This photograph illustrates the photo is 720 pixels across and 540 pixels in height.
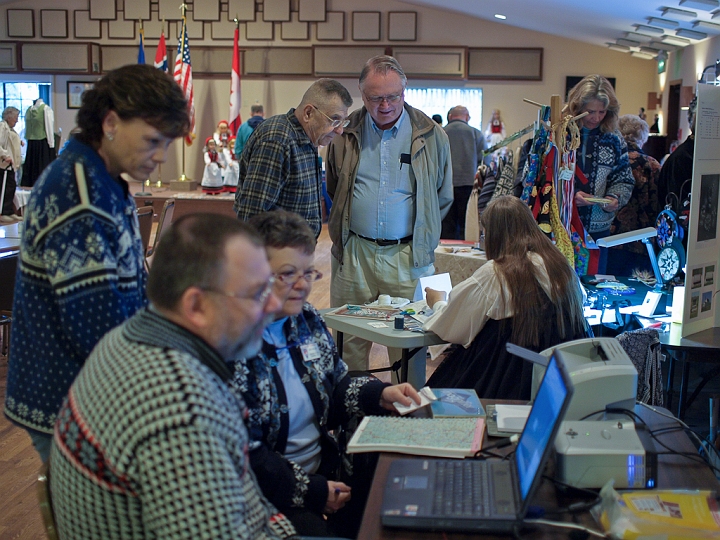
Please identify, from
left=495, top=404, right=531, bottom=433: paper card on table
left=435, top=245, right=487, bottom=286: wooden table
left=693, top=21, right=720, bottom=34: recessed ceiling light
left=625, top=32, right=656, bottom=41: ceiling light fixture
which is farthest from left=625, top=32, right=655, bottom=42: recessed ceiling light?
left=495, top=404, right=531, bottom=433: paper card on table

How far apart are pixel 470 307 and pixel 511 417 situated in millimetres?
988

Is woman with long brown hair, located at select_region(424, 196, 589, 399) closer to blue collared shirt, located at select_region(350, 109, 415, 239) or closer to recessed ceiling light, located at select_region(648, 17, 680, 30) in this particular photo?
blue collared shirt, located at select_region(350, 109, 415, 239)

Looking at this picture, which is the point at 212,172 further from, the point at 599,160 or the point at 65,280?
the point at 65,280

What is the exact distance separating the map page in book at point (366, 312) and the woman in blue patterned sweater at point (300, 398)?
43.6 inches

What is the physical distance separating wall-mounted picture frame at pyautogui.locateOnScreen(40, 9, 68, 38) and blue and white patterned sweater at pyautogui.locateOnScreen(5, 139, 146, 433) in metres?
13.9

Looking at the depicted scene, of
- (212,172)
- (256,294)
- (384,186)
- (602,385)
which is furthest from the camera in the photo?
(212,172)

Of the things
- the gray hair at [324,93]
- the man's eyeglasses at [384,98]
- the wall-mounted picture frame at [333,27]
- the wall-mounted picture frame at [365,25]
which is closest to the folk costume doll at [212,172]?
the wall-mounted picture frame at [333,27]

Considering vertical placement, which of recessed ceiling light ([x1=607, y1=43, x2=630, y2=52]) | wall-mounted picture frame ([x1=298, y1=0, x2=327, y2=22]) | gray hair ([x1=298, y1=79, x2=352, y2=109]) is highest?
wall-mounted picture frame ([x1=298, y1=0, x2=327, y2=22])

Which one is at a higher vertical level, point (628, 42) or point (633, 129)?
point (628, 42)

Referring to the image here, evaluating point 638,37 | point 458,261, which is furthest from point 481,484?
point 638,37

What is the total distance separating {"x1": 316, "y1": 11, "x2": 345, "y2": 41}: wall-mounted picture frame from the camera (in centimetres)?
1370

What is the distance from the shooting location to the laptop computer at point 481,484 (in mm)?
1272

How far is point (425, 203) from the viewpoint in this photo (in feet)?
11.2

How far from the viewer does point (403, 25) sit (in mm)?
13633
